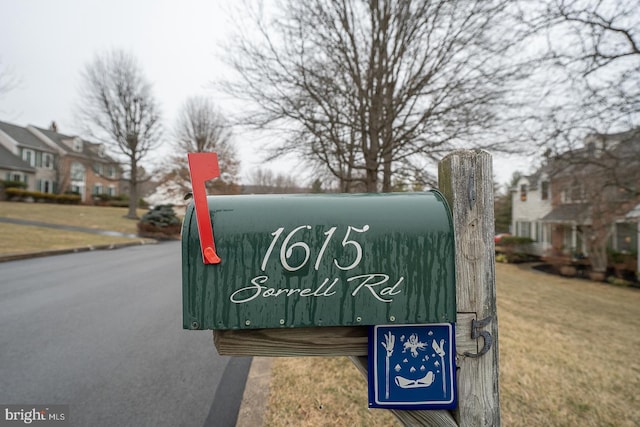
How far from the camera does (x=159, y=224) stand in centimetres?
1889

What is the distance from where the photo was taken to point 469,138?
16.9 feet

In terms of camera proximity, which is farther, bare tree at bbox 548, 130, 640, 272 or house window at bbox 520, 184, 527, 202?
house window at bbox 520, 184, 527, 202

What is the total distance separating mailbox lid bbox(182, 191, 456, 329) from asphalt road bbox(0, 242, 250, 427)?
2.09 meters

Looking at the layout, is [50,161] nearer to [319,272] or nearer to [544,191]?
[319,272]

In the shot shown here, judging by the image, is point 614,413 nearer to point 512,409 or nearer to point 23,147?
point 512,409

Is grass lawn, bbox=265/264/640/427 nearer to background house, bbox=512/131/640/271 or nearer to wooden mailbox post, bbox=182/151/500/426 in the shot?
wooden mailbox post, bbox=182/151/500/426

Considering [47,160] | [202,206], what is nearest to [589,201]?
[202,206]

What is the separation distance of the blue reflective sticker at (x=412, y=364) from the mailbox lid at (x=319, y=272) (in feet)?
0.40

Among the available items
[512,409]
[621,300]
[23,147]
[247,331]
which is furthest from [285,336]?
[23,147]

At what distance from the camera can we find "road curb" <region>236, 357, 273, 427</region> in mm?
2346

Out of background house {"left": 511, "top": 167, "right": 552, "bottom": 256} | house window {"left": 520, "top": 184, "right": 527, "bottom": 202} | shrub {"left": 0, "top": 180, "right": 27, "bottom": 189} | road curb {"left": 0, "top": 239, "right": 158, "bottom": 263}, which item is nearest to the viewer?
road curb {"left": 0, "top": 239, "right": 158, "bottom": 263}

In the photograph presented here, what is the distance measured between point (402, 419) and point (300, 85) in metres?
4.94

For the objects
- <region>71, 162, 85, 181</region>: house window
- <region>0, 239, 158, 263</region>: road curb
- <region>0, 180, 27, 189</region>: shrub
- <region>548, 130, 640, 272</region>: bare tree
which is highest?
<region>71, 162, 85, 181</region>: house window

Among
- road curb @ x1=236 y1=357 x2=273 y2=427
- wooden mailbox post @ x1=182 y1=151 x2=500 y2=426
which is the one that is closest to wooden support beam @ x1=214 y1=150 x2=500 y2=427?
wooden mailbox post @ x1=182 y1=151 x2=500 y2=426
